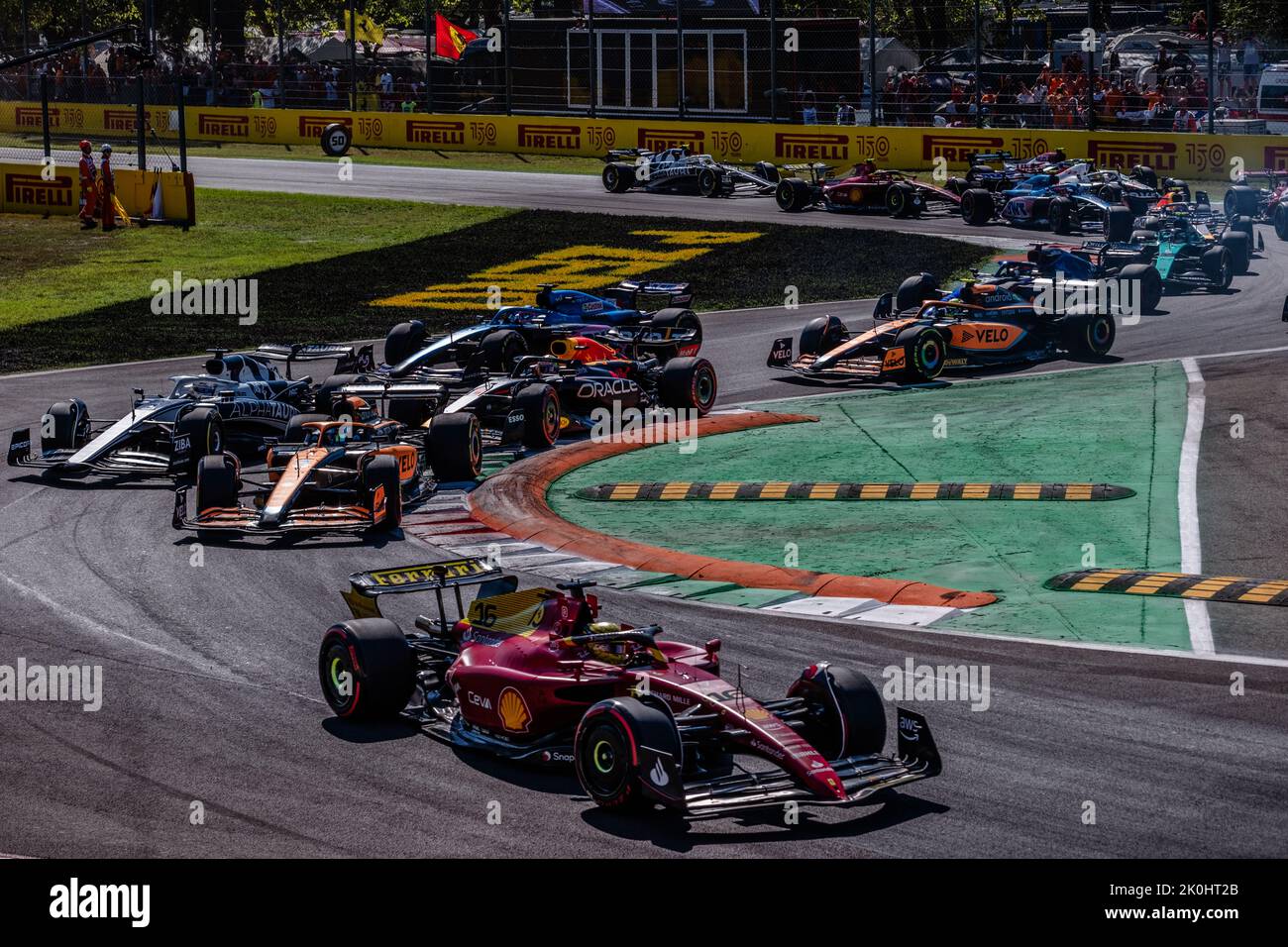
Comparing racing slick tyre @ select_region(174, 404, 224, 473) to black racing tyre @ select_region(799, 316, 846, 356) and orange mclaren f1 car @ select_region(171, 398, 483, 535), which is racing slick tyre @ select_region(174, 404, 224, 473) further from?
black racing tyre @ select_region(799, 316, 846, 356)

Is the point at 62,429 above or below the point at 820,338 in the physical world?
below

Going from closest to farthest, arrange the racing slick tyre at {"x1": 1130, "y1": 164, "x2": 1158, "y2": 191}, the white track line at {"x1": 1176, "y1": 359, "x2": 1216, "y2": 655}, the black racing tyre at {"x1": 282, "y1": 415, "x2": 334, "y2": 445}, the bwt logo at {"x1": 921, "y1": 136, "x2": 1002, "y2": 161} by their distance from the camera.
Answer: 1. the white track line at {"x1": 1176, "y1": 359, "x2": 1216, "y2": 655}
2. the black racing tyre at {"x1": 282, "y1": 415, "x2": 334, "y2": 445}
3. the racing slick tyre at {"x1": 1130, "y1": 164, "x2": 1158, "y2": 191}
4. the bwt logo at {"x1": 921, "y1": 136, "x2": 1002, "y2": 161}

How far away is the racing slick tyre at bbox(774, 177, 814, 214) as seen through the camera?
144 feet

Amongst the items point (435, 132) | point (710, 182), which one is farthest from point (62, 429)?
point (435, 132)

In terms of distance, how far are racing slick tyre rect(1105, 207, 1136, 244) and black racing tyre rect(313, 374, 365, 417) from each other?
19.3m

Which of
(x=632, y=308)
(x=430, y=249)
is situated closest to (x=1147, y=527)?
(x=632, y=308)

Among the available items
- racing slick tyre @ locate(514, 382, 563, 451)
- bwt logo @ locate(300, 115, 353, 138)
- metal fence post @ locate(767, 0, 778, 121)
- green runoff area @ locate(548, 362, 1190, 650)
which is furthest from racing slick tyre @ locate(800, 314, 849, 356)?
bwt logo @ locate(300, 115, 353, 138)

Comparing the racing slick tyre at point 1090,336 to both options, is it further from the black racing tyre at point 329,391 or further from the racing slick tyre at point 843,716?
the racing slick tyre at point 843,716

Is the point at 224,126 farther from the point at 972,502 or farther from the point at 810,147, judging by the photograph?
the point at 972,502

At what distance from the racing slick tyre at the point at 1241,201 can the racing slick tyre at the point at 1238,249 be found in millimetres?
4457

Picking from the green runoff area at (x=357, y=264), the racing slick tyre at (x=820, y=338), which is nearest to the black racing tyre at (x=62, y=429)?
the green runoff area at (x=357, y=264)

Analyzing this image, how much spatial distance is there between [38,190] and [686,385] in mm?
29328

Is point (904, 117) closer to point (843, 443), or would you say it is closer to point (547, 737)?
point (843, 443)

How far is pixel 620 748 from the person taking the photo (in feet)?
34.3
